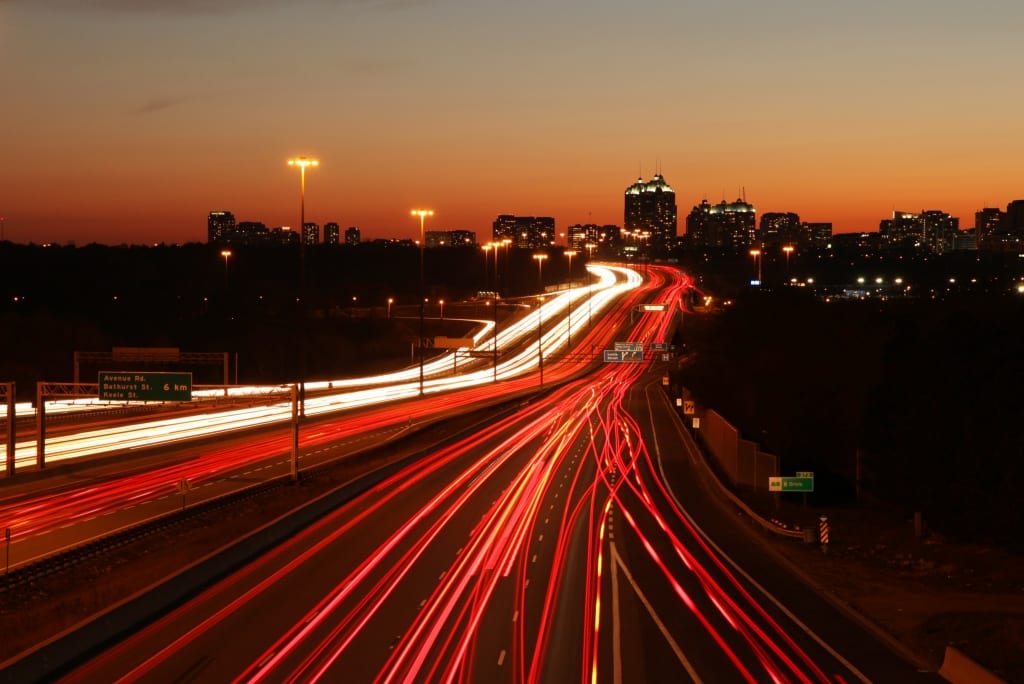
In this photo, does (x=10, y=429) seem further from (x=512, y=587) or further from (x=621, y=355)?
(x=621, y=355)

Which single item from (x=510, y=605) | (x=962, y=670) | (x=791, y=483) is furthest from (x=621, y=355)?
(x=962, y=670)

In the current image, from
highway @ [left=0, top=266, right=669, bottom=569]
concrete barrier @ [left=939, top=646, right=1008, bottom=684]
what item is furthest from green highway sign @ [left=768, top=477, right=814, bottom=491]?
concrete barrier @ [left=939, top=646, right=1008, bottom=684]

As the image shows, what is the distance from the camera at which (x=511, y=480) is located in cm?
4091

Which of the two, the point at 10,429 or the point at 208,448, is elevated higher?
the point at 10,429

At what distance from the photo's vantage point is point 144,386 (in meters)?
41.9

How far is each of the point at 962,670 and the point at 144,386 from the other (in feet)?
110

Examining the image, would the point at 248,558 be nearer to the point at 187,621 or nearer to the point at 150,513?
the point at 187,621

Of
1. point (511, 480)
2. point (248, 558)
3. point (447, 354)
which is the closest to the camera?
point (248, 558)

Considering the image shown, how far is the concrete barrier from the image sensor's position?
15337 mm

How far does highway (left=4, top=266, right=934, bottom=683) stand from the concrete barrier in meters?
0.57

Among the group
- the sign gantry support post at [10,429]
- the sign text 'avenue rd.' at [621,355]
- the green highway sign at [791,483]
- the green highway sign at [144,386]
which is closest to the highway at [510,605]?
the green highway sign at [791,483]

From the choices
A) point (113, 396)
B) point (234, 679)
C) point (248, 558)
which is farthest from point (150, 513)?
point (234, 679)

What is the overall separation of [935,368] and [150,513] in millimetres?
28497

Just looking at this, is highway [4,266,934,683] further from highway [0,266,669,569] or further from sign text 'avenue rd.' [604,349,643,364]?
sign text 'avenue rd.' [604,349,643,364]
